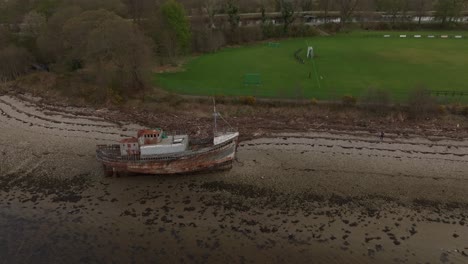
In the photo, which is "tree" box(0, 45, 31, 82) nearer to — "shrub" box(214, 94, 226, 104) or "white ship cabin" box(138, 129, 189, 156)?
"shrub" box(214, 94, 226, 104)

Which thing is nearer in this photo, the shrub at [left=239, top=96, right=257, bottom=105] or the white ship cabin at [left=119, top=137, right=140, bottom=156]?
the white ship cabin at [left=119, top=137, right=140, bottom=156]

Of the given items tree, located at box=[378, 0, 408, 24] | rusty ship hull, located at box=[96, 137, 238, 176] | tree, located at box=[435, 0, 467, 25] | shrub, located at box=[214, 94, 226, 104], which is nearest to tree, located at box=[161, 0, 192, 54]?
shrub, located at box=[214, 94, 226, 104]

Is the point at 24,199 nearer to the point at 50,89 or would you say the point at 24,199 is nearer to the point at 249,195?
the point at 249,195

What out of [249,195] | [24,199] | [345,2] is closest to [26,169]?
[24,199]

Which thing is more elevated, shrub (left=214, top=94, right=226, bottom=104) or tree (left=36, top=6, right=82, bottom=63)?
tree (left=36, top=6, right=82, bottom=63)

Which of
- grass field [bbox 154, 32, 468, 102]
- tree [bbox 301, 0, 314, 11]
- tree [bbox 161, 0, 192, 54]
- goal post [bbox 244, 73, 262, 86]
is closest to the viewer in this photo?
grass field [bbox 154, 32, 468, 102]

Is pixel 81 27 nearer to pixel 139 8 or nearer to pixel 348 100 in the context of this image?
pixel 139 8

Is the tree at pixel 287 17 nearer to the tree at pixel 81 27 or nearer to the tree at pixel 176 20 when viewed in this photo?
the tree at pixel 176 20

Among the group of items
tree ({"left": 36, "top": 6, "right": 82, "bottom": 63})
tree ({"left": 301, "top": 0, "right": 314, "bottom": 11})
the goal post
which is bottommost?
the goal post
